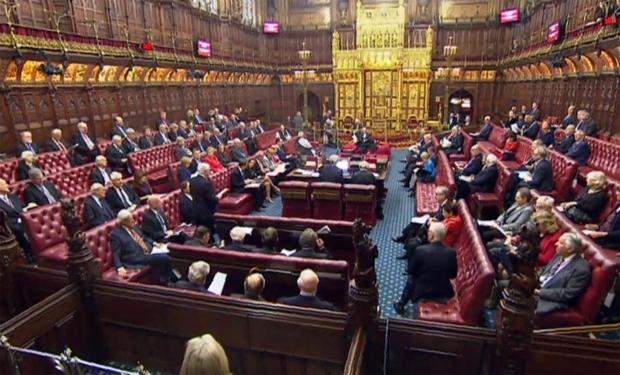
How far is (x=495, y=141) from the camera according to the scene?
38.3 ft

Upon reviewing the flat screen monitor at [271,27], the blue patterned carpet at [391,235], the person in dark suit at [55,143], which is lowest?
the blue patterned carpet at [391,235]

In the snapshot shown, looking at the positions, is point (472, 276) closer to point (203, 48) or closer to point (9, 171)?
point (9, 171)

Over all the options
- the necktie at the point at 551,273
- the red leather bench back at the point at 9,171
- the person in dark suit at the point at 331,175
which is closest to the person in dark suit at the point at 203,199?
the person in dark suit at the point at 331,175

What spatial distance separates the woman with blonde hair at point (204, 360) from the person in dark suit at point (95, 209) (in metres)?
4.47

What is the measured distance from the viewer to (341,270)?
3.56 metres

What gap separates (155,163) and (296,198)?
3975 mm

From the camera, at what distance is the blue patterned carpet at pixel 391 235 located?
15.6 feet

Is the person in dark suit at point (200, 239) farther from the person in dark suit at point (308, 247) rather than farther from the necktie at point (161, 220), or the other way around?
the person in dark suit at point (308, 247)

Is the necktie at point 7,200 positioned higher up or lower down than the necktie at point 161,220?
higher up

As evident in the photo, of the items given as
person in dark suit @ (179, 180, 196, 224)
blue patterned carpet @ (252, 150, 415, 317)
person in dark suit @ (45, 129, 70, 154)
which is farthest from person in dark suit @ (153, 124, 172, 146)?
person in dark suit @ (179, 180, 196, 224)

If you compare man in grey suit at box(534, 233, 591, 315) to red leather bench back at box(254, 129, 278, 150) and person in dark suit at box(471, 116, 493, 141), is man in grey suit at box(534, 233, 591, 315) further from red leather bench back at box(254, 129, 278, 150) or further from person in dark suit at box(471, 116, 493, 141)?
person in dark suit at box(471, 116, 493, 141)

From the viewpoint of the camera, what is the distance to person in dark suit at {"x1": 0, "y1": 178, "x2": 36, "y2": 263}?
5.23 m

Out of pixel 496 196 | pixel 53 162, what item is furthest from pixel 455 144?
pixel 53 162

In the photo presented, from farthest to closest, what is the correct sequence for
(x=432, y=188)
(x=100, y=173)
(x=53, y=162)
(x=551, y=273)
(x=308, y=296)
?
(x=53, y=162) < (x=432, y=188) < (x=100, y=173) < (x=551, y=273) < (x=308, y=296)
